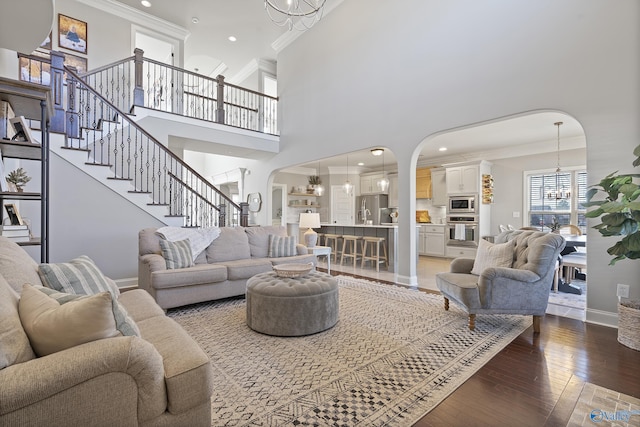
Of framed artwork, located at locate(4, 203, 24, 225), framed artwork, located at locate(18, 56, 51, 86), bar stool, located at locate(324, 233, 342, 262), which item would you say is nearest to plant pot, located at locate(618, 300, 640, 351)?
bar stool, located at locate(324, 233, 342, 262)

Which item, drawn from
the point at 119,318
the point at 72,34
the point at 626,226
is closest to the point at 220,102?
the point at 72,34

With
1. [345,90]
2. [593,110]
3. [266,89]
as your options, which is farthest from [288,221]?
[593,110]

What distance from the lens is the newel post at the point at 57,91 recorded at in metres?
4.43

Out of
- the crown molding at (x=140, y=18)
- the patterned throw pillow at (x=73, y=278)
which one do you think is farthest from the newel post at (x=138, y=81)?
the patterned throw pillow at (x=73, y=278)

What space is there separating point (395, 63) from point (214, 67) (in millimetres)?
6507

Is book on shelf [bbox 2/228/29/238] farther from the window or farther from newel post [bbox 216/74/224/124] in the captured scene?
the window

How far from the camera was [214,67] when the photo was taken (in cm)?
937

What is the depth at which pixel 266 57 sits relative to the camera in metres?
8.52

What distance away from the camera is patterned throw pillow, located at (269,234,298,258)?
182 inches

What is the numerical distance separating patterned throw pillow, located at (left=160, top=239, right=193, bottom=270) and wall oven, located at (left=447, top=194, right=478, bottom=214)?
6724mm

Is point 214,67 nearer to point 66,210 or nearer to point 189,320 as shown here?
point 66,210

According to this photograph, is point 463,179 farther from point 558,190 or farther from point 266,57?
point 266,57

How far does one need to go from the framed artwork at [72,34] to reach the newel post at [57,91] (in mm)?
2087

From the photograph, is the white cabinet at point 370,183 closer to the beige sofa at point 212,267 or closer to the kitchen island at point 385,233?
the kitchen island at point 385,233
